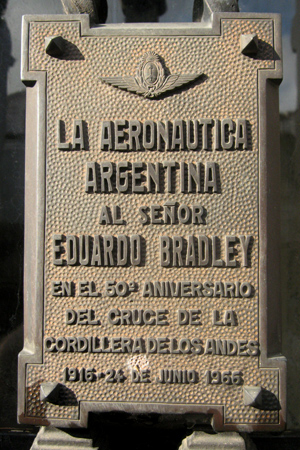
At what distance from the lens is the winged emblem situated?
7.11 feet

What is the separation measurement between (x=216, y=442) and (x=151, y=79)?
2.08m

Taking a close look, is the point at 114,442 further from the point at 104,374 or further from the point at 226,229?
the point at 226,229

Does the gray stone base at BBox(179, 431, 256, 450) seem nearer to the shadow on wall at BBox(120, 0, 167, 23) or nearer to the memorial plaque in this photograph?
the memorial plaque

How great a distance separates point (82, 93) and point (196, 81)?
0.64m

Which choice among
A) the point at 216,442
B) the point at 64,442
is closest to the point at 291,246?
the point at 216,442

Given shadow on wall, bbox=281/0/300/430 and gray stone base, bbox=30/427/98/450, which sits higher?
shadow on wall, bbox=281/0/300/430

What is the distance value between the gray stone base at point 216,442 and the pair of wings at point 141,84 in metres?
1.97

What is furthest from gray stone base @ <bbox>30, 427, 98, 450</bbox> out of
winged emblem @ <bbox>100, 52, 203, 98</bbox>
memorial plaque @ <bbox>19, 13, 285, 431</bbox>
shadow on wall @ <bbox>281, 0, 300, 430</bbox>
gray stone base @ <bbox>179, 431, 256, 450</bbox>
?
winged emblem @ <bbox>100, 52, 203, 98</bbox>

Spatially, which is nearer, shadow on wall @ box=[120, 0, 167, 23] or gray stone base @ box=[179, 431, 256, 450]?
gray stone base @ box=[179, 431, 256, 450]

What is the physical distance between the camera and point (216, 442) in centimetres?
222

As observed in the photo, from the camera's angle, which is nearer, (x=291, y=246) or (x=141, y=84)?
(x=141, y=84)

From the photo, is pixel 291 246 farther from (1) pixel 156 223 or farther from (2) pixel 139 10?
(2) pixel 139 10

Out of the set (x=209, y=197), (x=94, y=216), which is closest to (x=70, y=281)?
(x=94, y=216)

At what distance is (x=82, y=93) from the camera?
2207 mm
